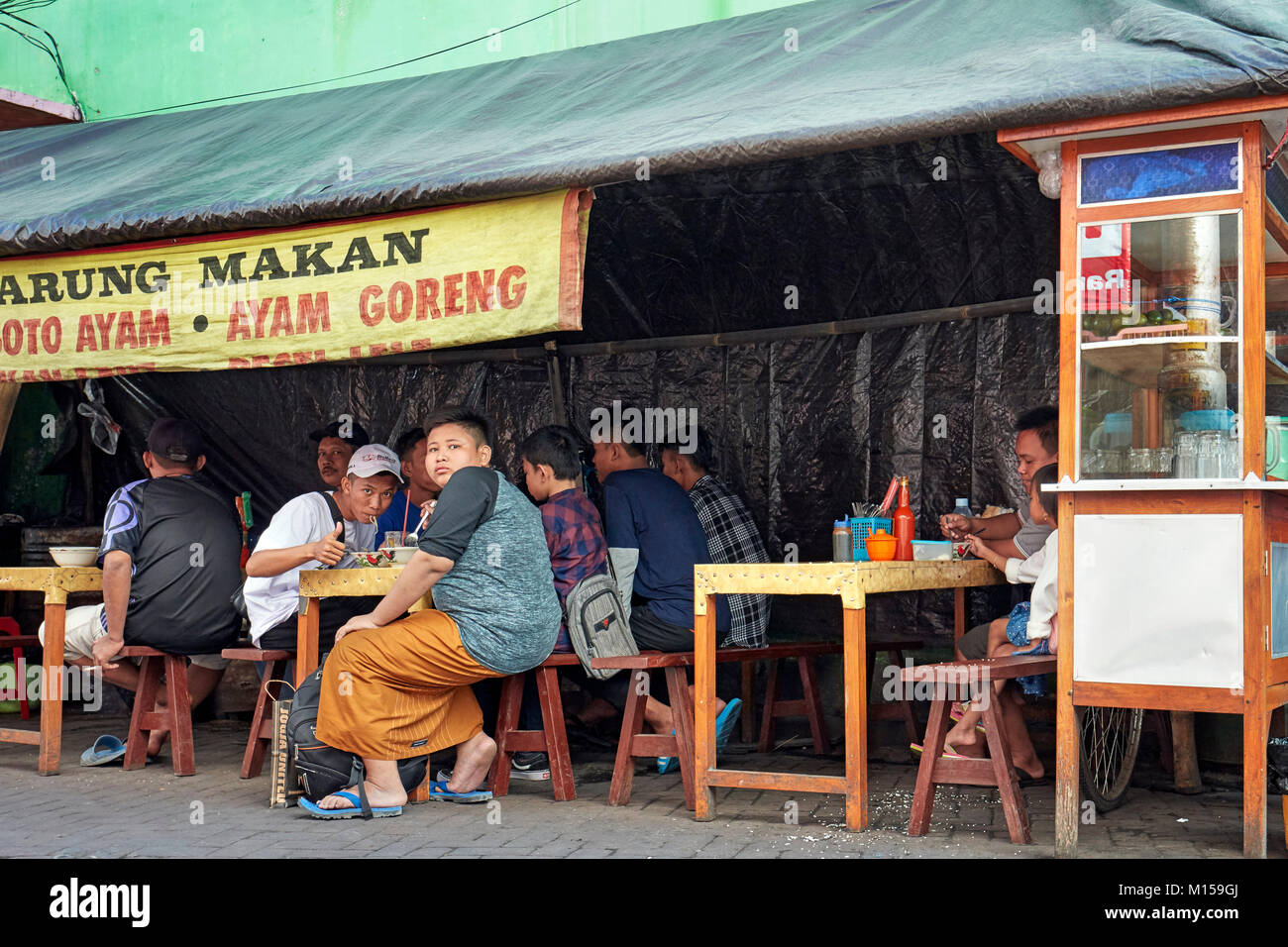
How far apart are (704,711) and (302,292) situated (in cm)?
241

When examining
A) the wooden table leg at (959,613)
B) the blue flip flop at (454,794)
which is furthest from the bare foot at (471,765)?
the wooden table leg at (959,613)

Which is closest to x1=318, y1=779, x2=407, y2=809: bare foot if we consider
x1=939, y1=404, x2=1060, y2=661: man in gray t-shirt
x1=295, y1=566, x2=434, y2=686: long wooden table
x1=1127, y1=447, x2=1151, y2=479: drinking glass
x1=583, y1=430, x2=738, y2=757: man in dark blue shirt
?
x1=295, y1=566, x2=434, y2=686: long wooden table

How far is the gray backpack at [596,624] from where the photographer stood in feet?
18.4

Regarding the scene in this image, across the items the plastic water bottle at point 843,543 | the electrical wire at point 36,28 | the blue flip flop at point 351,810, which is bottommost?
the blue flip flop at point 351,810

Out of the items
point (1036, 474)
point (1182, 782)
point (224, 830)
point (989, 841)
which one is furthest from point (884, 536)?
point (224, 830)

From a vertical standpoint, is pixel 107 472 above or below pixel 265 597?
above

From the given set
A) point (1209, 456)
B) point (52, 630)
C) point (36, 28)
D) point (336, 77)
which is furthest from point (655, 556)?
point (36, 28)

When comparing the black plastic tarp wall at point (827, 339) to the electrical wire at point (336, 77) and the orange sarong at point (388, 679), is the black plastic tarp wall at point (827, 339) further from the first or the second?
the orange sarong at point (388, 679)

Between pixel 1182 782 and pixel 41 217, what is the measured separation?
5601 millimetres

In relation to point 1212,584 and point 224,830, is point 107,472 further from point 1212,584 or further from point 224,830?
point 1212,584

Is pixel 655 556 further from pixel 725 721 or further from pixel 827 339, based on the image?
pixel 827 339

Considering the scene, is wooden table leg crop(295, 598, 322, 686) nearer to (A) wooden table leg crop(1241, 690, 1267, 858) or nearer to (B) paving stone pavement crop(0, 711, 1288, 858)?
(B) paving stone pavement crop(0, 711, 1288, 858)

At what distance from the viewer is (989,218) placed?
Result: 6.54 metres

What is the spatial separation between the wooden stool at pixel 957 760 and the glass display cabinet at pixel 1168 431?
0.30 m
